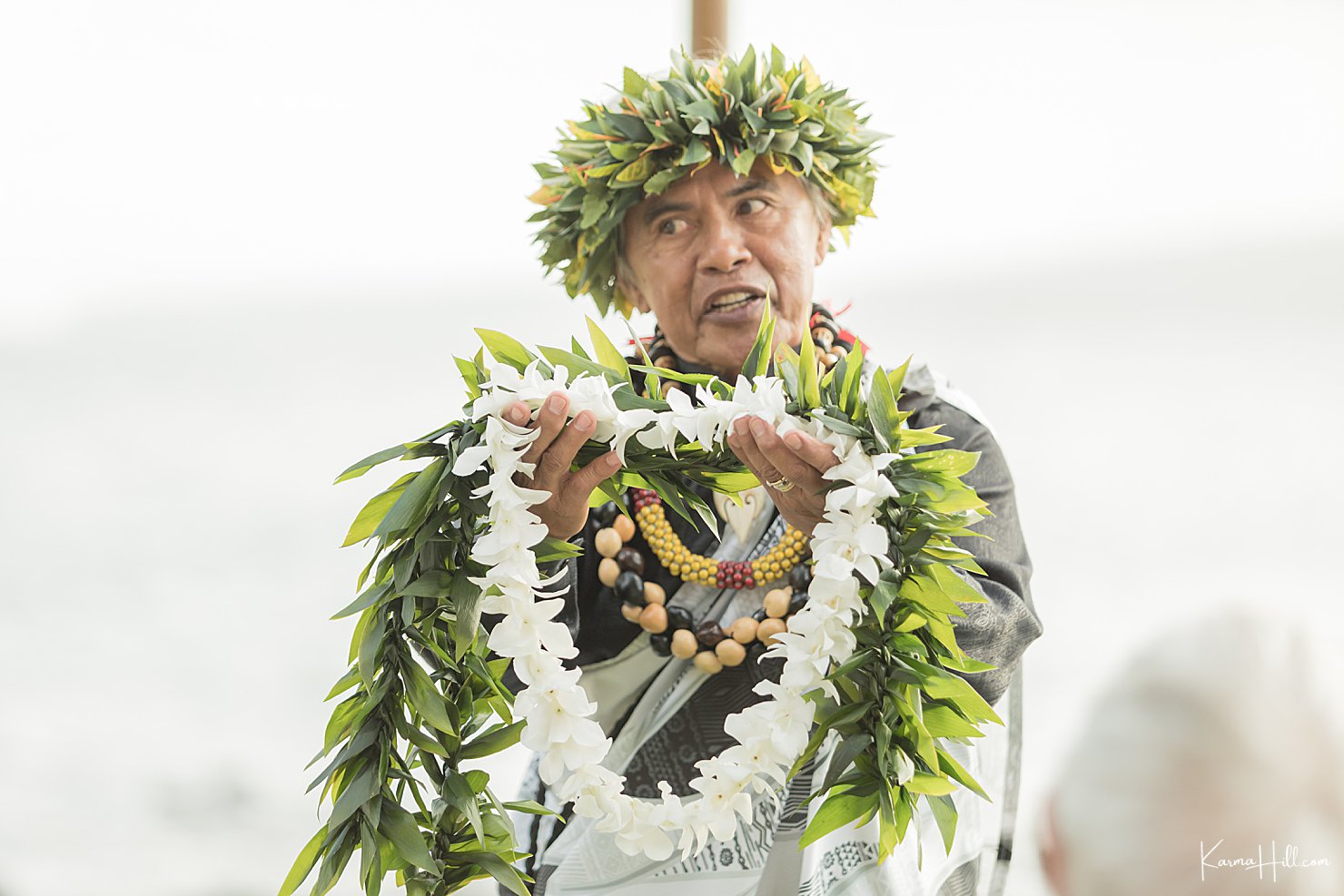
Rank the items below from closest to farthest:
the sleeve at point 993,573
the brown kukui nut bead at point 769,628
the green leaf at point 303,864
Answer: the green leaf at point 303,864 → the sleeve at point 993,573 → the brown kukui nut bead at point 769,628

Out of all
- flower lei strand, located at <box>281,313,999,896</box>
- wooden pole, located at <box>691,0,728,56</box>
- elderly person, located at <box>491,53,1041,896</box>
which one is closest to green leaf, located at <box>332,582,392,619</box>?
flower lei strand, located at <box>281,313,999,896</box>

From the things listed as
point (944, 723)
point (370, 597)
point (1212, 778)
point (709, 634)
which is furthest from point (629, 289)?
point (1212, 778)

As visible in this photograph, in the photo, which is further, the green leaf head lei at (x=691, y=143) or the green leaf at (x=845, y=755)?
the green leaf head lei at (x=691, y=143)

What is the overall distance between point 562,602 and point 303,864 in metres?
0.31

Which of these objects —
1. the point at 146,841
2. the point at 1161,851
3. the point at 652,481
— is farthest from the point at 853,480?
the point at 146,841

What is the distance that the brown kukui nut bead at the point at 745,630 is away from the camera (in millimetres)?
1555

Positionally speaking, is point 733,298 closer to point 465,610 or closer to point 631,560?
point 631,560

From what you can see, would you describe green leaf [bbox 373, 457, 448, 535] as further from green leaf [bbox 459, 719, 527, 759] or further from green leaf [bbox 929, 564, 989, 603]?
green leaf [bbox 929, 564, 989, 603]

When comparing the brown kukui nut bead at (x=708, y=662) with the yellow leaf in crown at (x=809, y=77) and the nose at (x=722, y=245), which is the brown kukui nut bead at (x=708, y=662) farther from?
the yellow leaf in crown at (x=809, y=77)

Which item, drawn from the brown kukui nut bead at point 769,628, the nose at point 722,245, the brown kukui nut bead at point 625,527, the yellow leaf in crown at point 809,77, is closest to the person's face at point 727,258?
the nose at point 722,245

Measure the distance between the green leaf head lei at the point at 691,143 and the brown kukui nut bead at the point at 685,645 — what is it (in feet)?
1.59

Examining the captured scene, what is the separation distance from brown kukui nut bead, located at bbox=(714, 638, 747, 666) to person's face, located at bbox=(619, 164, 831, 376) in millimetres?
342

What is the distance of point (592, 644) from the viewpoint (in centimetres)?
166

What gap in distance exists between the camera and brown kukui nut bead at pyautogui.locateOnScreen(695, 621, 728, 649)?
157cm
